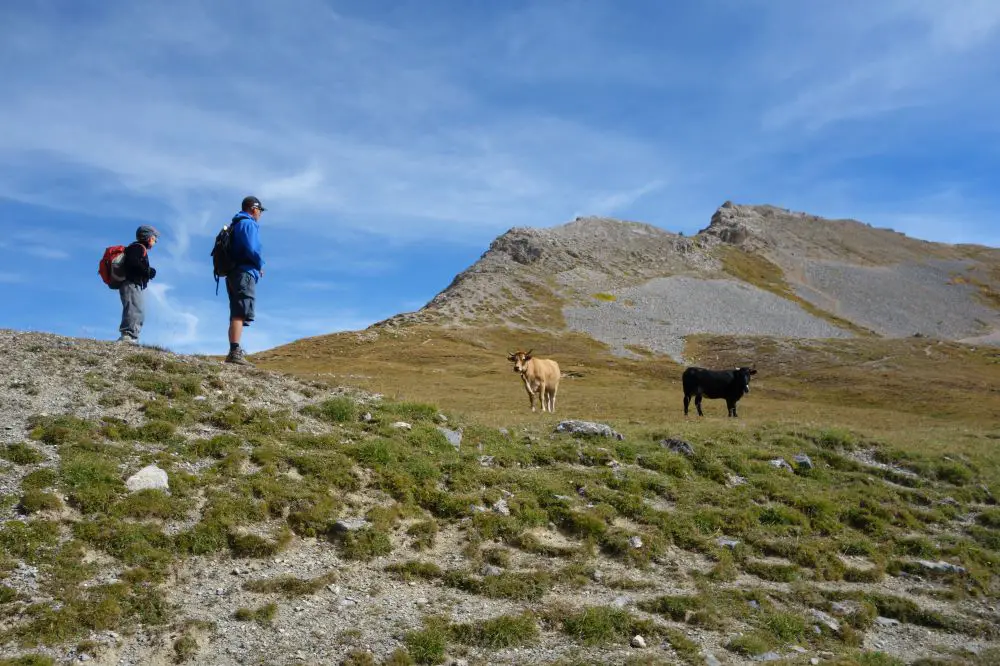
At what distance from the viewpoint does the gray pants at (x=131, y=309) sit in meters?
16.7

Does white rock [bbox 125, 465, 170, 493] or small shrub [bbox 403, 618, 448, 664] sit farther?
white rock [bbox 125, 465, 170, 493]

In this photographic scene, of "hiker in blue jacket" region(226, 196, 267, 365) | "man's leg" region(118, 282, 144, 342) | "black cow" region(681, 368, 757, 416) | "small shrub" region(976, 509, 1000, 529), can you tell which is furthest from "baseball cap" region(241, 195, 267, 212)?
"black cow" region(681, 368, 757, 416)

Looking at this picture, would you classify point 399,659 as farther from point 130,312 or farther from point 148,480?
point 130,312

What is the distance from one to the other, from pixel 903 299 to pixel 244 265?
175344mm

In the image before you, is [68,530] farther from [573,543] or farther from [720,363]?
[720,363]

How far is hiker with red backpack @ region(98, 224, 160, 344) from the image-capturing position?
1627cm

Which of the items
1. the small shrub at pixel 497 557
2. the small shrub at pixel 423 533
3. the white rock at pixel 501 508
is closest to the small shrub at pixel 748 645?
the small shrub at pixel 497 557

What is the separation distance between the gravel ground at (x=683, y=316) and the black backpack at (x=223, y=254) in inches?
3373

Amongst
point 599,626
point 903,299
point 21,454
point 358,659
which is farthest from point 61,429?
point 903,299

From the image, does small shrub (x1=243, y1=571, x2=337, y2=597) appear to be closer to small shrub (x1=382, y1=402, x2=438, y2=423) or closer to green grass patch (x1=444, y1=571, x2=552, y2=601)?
green grass patch (x1=444, y1=571, x2=552, y2=601)

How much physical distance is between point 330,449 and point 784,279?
175 meters

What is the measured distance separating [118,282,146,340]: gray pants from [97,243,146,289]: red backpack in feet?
0.72

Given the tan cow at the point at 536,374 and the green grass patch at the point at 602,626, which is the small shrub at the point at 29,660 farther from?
the tan cow at the point at 536,374

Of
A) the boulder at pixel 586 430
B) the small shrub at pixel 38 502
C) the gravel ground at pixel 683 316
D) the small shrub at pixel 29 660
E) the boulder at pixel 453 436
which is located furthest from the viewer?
the gravel ground at pixel 683 316
